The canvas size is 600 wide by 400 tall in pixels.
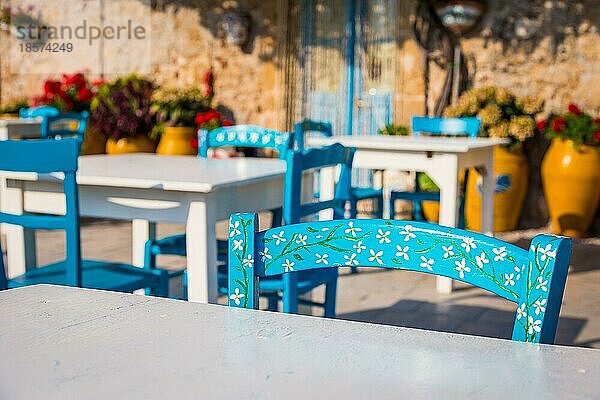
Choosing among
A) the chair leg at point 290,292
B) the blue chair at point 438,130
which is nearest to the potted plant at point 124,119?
the blue chair at point 438,130

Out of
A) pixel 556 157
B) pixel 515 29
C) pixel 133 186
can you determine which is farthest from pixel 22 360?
pixel 515 29

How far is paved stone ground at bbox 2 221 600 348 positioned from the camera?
3.89 meters

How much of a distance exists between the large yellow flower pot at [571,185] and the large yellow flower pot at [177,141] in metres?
3.15

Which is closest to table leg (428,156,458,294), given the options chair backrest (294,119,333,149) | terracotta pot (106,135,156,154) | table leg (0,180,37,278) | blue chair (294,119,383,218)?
blue chair (294,119,383,218)

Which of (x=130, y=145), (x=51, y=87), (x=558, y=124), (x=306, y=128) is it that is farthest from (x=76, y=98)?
(x=558, y=124)

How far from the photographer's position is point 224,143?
12.3 feet

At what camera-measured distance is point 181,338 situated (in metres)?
0.98

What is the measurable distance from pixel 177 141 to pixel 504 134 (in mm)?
2973

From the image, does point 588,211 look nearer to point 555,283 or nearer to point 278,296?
point 278,296

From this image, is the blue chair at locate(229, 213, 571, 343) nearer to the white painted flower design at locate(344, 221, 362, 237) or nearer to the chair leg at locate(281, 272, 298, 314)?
the white painted flower design at locate(344, 221, 362, 237)

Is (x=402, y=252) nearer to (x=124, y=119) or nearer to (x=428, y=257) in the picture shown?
(x=428, y=257)

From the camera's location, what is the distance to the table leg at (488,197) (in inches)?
191

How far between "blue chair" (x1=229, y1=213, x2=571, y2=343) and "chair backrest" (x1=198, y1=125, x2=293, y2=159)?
6.73 ft

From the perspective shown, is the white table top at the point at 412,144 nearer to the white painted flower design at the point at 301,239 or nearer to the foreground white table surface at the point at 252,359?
the white painted flower design at the point at 301,239
